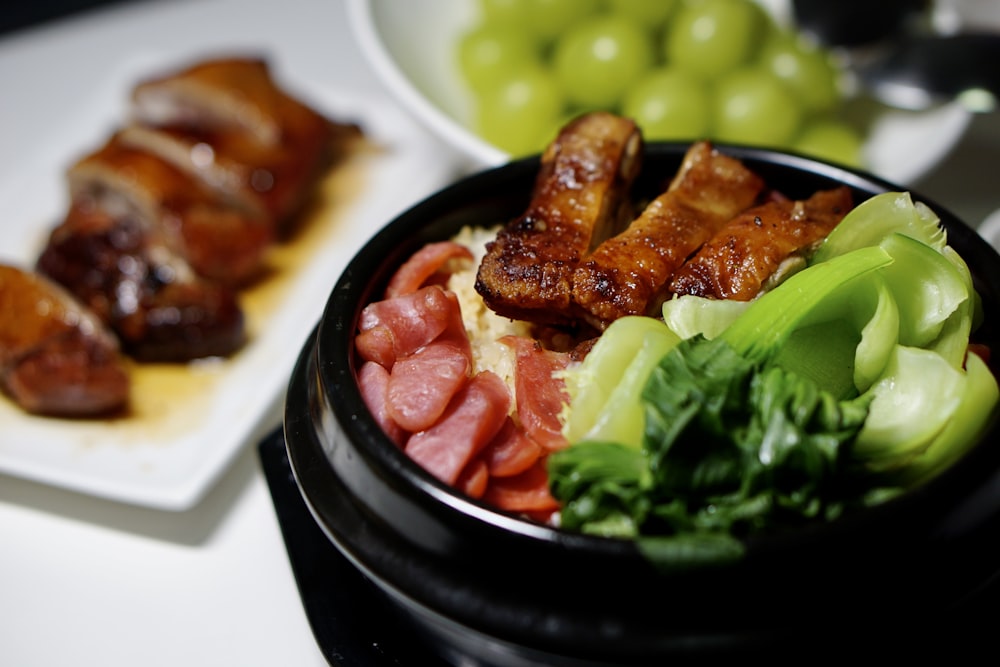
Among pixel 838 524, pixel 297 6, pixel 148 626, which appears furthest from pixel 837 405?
pixel 297 6

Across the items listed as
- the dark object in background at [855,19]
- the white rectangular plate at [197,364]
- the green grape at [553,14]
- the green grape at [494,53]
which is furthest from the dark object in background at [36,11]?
the dark object in background at [855,19]

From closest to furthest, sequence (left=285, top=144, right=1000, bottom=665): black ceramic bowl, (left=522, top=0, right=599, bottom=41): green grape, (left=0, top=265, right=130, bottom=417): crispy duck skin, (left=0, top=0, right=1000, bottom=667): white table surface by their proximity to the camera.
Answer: (left=285, top=144, right=1000, bottom=665): black ceramic bowl < (left=0, top=0, right=1000, bottom=667): white table surface < (left=0, top=265, right=130, bottom=417): crispy duck skin < (left=522, top=0, right=599, bottom=41): green grape

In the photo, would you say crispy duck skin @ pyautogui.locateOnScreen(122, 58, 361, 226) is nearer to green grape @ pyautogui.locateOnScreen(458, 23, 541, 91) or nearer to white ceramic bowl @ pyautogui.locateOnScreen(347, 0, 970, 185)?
white ceramic bowl @ pyautogui.locateOnScreen(347, 0, 970, 185)

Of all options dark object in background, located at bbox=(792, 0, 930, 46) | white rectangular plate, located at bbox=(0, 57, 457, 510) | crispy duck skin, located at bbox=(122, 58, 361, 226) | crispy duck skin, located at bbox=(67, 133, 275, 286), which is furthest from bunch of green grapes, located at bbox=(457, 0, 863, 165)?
crispy duck skin, located at bbox=(67, 133, 275, 286)

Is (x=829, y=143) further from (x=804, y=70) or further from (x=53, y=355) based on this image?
(x=53, y=355)

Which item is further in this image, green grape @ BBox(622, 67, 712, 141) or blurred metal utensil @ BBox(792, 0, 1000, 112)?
blurred metal utensil @ BBox(792, 0, 1000, 112)

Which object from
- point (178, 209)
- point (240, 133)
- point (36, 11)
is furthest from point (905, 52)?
point (36, 11)

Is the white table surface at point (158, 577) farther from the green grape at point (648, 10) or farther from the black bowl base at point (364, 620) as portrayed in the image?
the green grape at point (648, 10)
